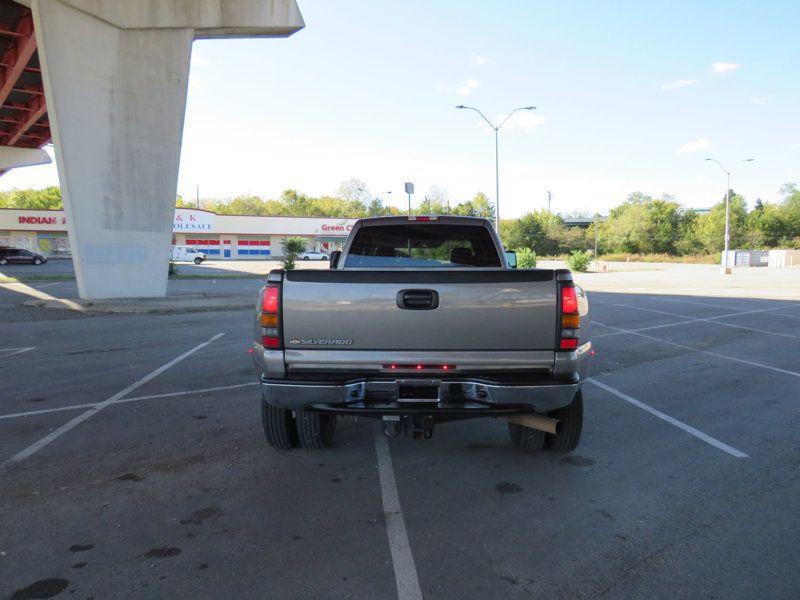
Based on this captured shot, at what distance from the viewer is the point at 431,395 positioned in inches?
138

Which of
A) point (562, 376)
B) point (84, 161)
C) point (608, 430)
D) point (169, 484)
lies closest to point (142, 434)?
point (169, 484)

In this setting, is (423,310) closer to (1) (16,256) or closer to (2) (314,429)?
(2) (314,429)

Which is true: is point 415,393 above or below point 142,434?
above

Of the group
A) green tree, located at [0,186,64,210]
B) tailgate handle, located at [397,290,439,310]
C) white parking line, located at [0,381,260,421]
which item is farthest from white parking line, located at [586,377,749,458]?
green tree, located at [0,186,64,210]

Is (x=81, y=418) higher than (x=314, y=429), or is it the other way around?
(x=314, y=429)

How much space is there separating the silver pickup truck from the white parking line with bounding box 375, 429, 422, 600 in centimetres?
58

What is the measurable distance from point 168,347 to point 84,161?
8669 millimetres

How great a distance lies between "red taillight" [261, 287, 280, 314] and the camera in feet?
11.8

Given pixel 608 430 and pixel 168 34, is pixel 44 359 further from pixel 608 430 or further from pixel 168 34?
pixel 168 34

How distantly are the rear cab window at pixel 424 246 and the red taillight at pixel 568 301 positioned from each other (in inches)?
78.4

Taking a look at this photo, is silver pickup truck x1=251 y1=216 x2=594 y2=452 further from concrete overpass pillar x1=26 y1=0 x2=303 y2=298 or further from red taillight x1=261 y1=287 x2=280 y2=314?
concrete overpass pillar x1=26 y1=0 x2=303 y2=298

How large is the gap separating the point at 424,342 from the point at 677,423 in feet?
11.1

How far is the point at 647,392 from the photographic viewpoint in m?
6.64

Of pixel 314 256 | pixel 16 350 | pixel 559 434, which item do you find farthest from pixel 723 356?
pixel 314 256
